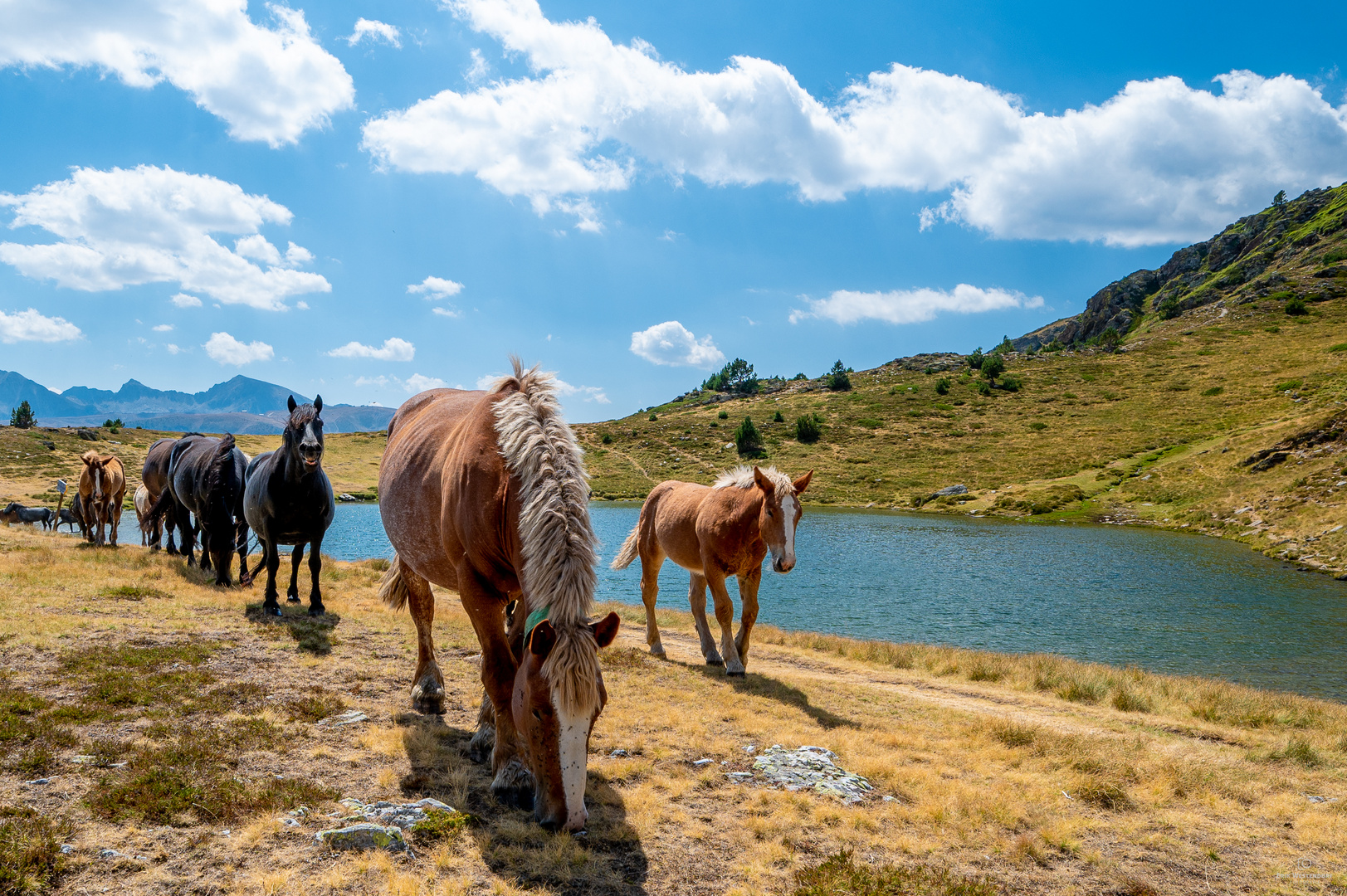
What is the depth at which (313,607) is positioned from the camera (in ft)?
37.5

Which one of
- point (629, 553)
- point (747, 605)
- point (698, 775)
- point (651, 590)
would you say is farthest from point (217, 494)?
point (698, 775)

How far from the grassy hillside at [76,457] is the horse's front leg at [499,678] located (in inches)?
1831

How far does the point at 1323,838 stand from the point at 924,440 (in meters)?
71.7

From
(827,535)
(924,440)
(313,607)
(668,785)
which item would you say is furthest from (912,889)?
(924,440)

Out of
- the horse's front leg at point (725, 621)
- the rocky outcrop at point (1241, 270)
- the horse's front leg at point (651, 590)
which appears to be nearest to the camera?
the horse's front leg at point (725, 621)

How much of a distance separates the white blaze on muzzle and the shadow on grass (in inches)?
252

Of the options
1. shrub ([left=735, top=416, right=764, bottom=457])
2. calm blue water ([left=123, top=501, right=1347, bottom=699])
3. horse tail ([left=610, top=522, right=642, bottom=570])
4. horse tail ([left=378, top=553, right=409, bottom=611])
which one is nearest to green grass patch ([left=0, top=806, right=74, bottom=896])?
horse tail ([left=378, top=553, right=409, bottom=611])

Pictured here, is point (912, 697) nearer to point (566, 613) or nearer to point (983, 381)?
point (566, 613)

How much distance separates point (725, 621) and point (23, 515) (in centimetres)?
3581

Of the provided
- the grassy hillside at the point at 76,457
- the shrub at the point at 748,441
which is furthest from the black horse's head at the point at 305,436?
the shrub at the point at 748,441

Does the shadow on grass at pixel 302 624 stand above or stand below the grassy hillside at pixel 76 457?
below

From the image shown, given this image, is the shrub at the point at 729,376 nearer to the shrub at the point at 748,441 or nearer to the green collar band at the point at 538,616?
the shrub at the point at 748,441

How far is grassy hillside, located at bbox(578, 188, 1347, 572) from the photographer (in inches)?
1512

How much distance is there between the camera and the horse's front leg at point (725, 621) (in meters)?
11.3
